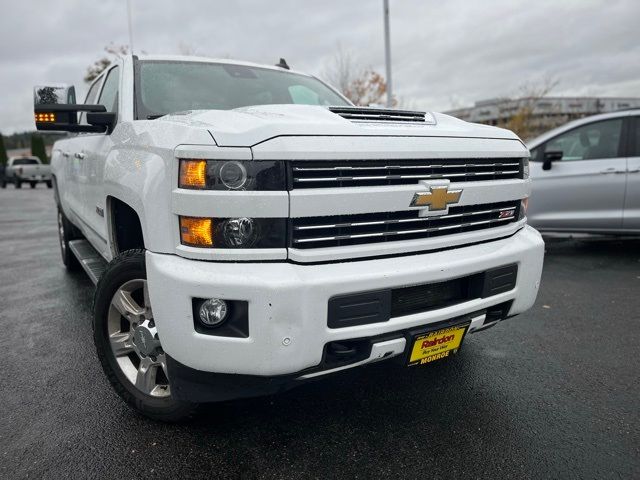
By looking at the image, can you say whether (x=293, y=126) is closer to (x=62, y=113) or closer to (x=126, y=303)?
(x=126, y=303)

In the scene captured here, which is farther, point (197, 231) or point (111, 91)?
point (111, 91)

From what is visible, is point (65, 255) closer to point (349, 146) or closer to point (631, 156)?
point (349, 146)

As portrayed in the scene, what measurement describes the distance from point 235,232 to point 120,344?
3.37 ft

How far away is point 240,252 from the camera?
1834 mm

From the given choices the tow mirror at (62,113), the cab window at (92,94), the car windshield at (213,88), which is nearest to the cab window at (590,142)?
the car windshield at (213,88)

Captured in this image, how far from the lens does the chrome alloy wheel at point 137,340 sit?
2271mm

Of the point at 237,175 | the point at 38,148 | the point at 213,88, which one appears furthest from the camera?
the point at 38,148

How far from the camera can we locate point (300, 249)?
6.19 ft

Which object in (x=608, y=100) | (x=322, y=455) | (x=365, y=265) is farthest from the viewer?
(x=608, y=100)

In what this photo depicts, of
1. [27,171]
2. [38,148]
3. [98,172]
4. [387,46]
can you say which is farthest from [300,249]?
[38,148]

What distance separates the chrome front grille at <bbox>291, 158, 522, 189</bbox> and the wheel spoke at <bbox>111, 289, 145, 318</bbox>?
106cm

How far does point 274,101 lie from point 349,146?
171 centimetres

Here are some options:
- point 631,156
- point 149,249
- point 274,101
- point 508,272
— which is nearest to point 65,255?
point 274,101

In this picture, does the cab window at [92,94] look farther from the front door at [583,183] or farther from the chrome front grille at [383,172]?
the front door at [583,183]
